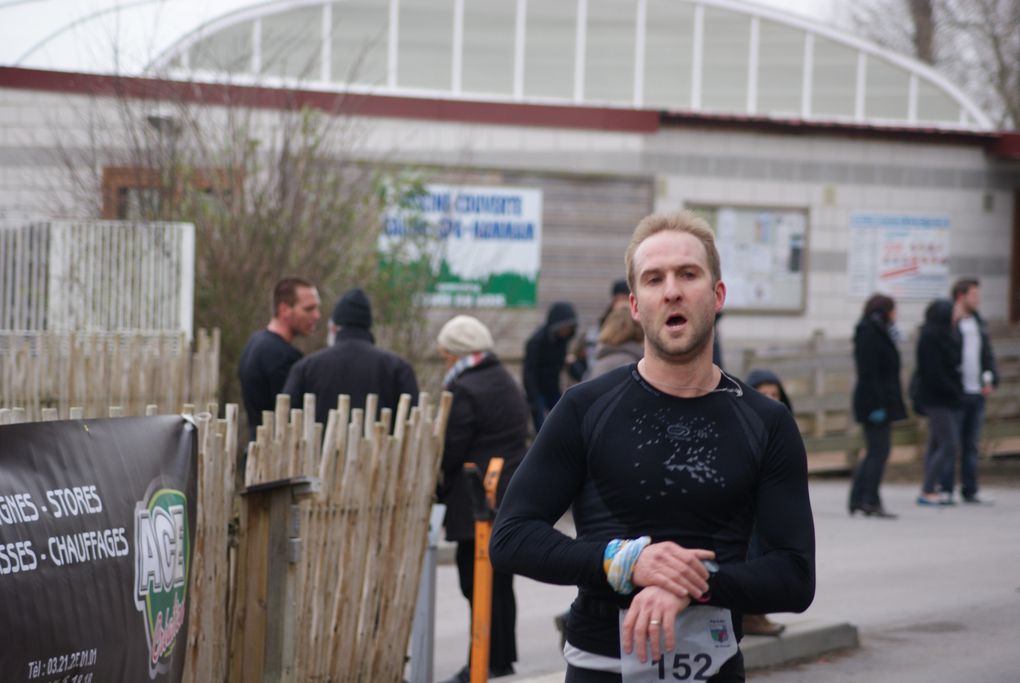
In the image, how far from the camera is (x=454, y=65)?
21.3m

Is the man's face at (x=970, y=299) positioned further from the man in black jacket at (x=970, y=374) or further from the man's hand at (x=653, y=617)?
the man's hand at (x=653, y=617)

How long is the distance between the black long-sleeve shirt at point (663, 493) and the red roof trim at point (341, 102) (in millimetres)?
10938

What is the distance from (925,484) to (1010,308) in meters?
8.43

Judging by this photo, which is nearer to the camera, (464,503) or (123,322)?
(464,503)

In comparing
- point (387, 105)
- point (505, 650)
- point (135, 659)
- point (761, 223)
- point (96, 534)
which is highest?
point (387, 105)

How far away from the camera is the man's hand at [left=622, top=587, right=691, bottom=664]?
3.08 meters

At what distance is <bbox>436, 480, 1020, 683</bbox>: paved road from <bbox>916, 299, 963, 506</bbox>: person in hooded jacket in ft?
2.20

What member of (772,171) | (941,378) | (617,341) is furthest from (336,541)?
(772,171)

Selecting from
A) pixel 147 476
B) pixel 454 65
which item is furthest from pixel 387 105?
Result: pixel 147 476

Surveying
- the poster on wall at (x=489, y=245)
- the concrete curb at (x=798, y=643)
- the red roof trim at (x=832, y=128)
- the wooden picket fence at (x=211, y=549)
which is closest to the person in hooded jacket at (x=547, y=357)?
the poster on wall at (x=489, y=245)

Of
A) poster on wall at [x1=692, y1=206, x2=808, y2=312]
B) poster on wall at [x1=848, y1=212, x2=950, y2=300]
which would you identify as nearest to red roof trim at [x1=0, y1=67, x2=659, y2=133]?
poster on wall at [x1=692, y1=206, x2=808, y2=312]

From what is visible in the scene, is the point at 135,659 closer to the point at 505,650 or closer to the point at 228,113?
the point at 505,650

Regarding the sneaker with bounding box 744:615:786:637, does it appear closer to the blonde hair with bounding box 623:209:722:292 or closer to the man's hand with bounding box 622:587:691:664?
the blonde hair with bounding box 623:209:722:292

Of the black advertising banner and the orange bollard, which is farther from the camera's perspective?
the orange bollard
